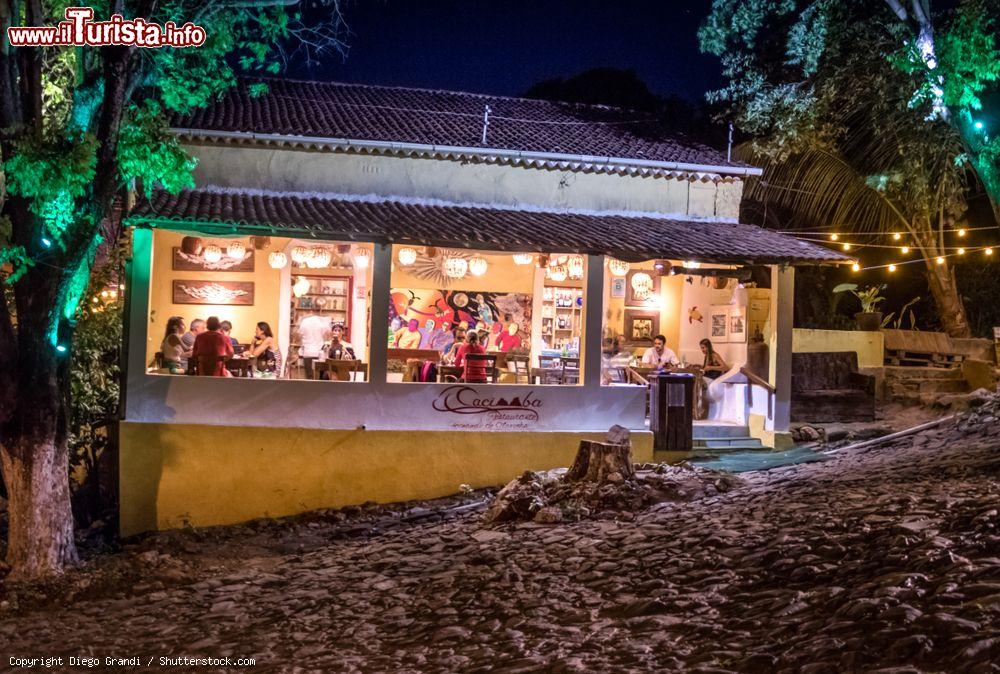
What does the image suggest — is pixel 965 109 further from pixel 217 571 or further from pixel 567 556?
pixel 217 571

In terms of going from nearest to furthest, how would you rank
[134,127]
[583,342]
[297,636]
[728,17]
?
1. [297,636]
2. [134,127]
3. [583,342]
4. [728,17]

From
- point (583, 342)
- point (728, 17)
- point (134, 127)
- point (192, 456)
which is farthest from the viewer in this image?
point (728, 17)

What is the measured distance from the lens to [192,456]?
12.8 metres

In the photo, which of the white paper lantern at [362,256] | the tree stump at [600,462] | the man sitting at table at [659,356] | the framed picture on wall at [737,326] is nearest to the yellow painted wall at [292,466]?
the tree stump at [600,462]

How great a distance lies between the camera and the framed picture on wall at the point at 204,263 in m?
16.3

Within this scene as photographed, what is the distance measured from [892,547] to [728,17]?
12630mm

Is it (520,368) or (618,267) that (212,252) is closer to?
(520,368)

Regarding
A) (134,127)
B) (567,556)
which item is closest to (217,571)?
(567,556)

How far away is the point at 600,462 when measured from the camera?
1166 cm

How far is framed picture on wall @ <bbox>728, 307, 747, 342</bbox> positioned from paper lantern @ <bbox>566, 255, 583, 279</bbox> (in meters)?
2.89

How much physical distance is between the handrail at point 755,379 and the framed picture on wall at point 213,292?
28.4 ft

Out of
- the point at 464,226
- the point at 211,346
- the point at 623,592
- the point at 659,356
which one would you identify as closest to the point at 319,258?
the point at 211,346
